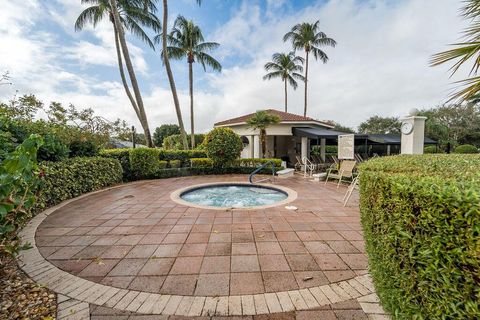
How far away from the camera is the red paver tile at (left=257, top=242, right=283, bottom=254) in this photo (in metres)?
3.12

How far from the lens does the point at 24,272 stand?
8.65ft

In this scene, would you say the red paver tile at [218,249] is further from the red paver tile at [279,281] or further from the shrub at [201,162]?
the shrub at [201,162]

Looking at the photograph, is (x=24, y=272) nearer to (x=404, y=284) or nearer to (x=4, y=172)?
(x=4, y=172)

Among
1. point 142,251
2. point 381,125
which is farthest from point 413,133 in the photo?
point 381,125

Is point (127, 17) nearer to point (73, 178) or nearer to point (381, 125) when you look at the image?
point (73, 178)

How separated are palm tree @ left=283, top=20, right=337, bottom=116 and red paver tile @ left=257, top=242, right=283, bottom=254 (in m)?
22.3

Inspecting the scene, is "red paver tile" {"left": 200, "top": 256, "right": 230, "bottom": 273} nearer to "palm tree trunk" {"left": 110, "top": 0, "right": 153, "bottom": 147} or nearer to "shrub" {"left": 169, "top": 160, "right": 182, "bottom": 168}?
"shrub" {"left": 169, "top": 160, "right": 182, "bottom": 168}

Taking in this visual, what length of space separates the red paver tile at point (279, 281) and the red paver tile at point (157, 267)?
128 cm

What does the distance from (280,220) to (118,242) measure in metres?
3.13

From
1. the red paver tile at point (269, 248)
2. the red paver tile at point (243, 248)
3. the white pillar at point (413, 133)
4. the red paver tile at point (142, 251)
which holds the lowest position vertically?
the red paver tile at point (142, 251)

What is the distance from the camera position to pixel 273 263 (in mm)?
2828

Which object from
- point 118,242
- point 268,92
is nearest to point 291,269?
point 118,242

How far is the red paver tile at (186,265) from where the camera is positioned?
8.76 ft

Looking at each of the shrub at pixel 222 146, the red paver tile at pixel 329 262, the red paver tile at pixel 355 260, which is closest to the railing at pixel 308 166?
the shrub at pixel 222 146
